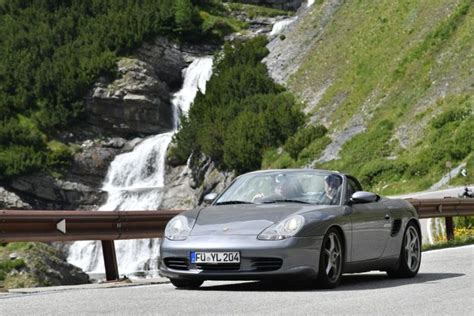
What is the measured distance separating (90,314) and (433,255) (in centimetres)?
947

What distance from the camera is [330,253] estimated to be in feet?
36.3

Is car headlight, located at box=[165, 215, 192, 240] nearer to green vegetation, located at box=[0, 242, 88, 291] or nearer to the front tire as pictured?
the front tire

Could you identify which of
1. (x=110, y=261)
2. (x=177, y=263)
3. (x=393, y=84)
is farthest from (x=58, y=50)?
(x=177, y=263)

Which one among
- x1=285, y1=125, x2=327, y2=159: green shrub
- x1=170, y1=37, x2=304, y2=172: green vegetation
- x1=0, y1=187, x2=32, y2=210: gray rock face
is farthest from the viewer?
x1=0, y1=187, x2=32, y2=210: gray rock face

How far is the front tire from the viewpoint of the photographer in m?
10.8

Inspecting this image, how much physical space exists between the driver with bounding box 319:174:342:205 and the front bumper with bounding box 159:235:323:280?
953mm

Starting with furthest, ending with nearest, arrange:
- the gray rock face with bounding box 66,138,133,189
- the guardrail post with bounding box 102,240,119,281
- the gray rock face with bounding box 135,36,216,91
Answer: the gray rock face with bounding box 135,36,216,91, the gray rock face with bounding box 66,138,133,189, the guardrail post with bounding box 102,240,119,281

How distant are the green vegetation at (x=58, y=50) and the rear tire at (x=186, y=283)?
5702cm

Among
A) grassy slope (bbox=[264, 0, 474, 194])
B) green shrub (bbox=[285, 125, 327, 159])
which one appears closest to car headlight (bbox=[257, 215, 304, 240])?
grassy slope (bbox=[264, 0, 474, 194])

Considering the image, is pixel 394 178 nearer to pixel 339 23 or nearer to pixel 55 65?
pixel 339 23

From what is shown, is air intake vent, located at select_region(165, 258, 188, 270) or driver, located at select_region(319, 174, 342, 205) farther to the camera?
driver, located at select_region(319, 174, 342, 205)

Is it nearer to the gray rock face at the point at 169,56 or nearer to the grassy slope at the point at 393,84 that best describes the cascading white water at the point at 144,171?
the gray rock face at the point at 169,56

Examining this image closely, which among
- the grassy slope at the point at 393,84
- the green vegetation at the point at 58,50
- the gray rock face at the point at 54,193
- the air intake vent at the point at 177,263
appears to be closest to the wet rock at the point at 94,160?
the gray rock face at the point at 54,193

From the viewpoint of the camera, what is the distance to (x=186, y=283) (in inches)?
445
